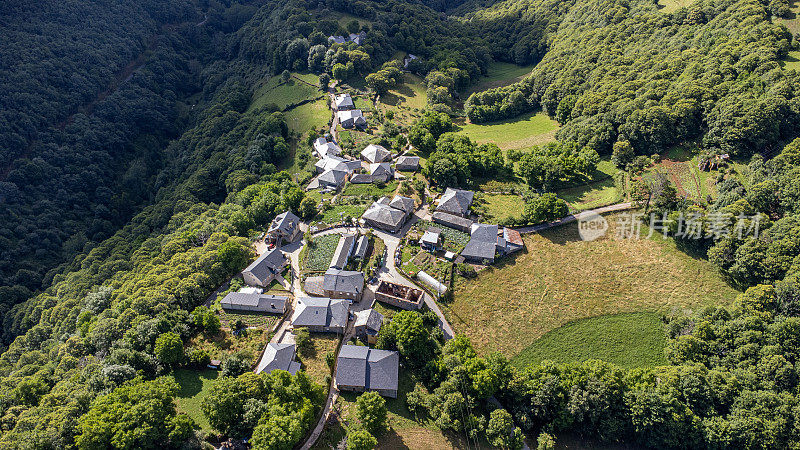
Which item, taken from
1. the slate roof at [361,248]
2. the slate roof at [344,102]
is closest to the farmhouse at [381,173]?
the slate roof at [361,248]

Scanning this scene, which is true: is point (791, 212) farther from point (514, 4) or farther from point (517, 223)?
point (514, 4)

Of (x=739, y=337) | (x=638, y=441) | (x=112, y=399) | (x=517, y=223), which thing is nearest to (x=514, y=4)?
(x=517, y=223)

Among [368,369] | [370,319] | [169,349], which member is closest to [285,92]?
[169,349]

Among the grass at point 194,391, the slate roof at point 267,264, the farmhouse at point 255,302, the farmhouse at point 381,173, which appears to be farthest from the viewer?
the farmhouse at point 381,173

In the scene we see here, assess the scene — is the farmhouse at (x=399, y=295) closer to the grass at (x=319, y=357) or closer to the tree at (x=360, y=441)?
the grass at (x=319, y=357)

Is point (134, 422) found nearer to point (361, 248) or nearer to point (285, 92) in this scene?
point (361, 248)
